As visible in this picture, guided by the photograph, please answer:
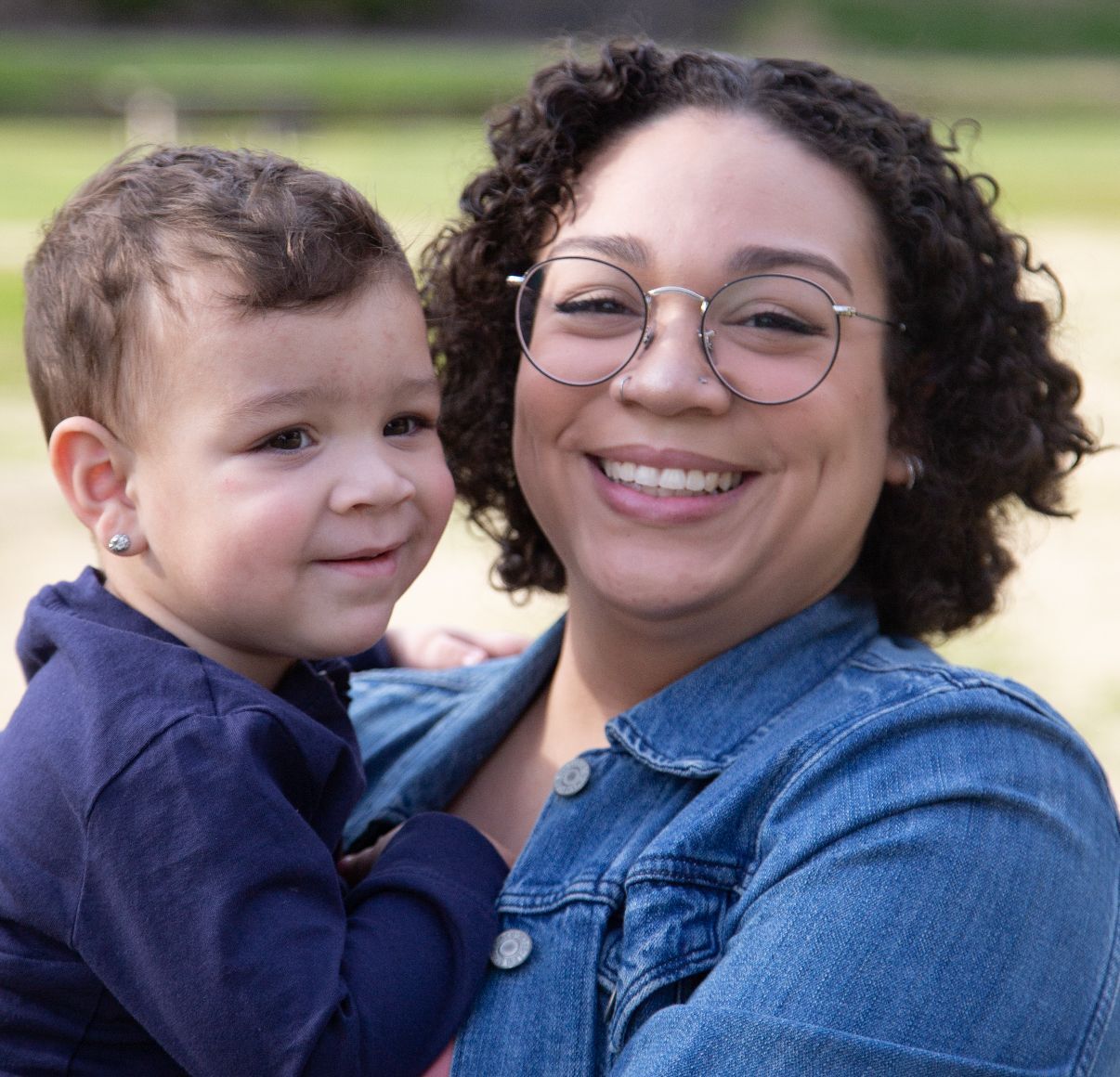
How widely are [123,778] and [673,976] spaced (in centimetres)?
71

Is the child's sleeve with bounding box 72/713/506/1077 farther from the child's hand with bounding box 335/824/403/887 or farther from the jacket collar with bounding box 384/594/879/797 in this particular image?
the jacket collar with bounding box 384/594/879/797

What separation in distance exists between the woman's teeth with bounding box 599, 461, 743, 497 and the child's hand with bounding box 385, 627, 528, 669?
0.82 metres

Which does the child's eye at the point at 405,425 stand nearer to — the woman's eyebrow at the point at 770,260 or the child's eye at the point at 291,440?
the child's eye at the point at 291,440

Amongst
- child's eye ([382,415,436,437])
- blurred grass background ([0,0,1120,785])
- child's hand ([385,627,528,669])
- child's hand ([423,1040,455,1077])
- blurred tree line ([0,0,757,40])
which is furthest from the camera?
blurred tree line ([0,0,757,40])

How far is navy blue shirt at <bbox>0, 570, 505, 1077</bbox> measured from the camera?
5.78ft

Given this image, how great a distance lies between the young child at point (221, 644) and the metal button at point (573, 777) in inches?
5.5

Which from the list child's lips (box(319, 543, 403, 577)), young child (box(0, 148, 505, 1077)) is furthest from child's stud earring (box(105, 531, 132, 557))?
child's lips (box(319, 543, 403, 577))

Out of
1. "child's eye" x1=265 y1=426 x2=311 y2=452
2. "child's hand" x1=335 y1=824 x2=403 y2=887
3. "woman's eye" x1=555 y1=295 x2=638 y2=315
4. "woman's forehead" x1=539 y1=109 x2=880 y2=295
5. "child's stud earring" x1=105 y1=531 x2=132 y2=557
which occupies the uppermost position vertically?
"woman's forehead" x1=539 y1=109 x2=880 y2=295

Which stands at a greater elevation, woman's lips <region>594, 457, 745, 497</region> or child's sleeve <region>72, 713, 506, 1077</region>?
woman's lips <region>594, 457, 745, 497</region>

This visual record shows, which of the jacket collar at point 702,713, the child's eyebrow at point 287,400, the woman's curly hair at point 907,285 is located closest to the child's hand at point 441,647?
the jacket collar at point 702,713

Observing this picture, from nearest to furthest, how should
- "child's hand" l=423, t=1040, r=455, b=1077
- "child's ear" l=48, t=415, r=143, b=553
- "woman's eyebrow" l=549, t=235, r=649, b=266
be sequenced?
"child's hand" l=423, t=1040, r=455, b=1077 → "child's ear" l=48, t=415, r=143, b=553 → "woman's eyebrow" l=549, t=235, r=649, b=266

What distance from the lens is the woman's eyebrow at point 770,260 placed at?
2.19 metres

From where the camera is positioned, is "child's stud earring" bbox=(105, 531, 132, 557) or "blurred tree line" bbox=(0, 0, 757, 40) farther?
"blurred tree line" bbox=(0, 0, 757, 40)

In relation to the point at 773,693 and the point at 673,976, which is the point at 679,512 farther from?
the point at 673,976
